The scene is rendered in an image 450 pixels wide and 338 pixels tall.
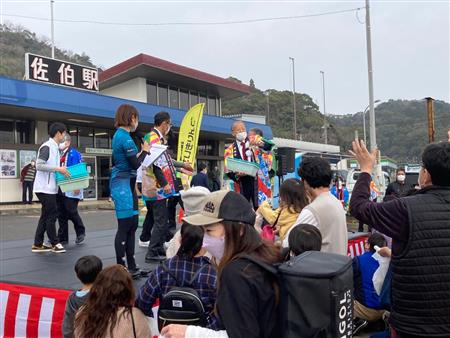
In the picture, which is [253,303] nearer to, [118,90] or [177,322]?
[177,322]

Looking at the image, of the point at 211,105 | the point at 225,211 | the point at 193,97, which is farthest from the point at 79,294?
the point at 211,105

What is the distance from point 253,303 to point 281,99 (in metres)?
64.9

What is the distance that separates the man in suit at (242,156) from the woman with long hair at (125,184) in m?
2.17

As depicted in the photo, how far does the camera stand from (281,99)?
65062 mm

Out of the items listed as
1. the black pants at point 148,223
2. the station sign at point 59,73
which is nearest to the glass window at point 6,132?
the station sign at point 59,73

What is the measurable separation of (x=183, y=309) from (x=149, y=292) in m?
0.39

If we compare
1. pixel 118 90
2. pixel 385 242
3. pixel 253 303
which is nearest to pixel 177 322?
pixel 253 303

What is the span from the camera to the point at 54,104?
1580 cm

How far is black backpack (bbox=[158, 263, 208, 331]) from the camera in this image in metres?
1.98

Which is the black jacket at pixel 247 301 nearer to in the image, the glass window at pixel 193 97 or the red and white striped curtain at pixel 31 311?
the red and white striped curtain at pixel 31 311

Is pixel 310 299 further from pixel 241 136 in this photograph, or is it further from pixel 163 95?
pixel 163 95

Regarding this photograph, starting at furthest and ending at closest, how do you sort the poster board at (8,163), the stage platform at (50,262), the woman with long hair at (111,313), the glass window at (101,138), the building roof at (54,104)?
1. the glass window at (101,138)
2. the poster board at (8,163)
3. the building roof at (54,104)
4. the stage platform at (50,262)
5. the woman with long hair at (111,313)

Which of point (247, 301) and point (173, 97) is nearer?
point (247, 301)

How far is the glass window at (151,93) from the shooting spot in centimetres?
2352
